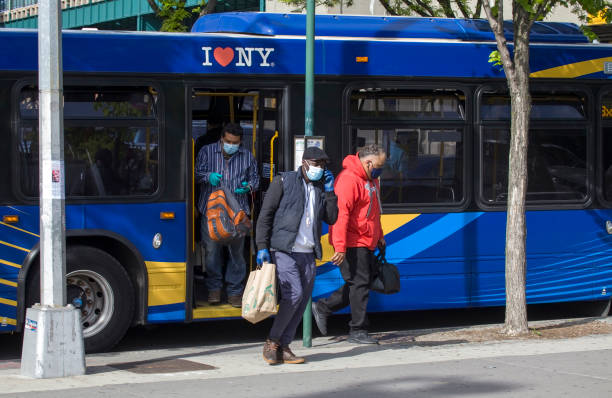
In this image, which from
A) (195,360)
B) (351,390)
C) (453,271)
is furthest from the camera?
(453,271)

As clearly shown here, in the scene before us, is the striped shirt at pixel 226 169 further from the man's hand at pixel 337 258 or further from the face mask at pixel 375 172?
the man's hand at pixel 337 258

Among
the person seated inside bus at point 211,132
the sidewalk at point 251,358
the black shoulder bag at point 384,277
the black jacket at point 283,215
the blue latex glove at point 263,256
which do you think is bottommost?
the sidewalk at point 251,358

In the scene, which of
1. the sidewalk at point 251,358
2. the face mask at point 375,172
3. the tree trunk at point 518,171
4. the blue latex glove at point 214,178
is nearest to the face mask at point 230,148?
the blue latex glove at point 214,178

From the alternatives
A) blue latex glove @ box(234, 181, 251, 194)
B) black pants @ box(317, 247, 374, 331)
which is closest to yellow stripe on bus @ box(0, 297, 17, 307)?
blue latex glove @ box(234, 181, 251, 194)

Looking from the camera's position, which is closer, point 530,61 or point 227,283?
point 227,283

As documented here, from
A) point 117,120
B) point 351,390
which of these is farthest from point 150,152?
point 351,390

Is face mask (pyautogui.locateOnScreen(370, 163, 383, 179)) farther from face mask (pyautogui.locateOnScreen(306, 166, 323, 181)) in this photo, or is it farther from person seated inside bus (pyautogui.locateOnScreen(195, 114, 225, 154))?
person seated inside bus (pyautogui.locateOnScreen(195, 114, 225, 154))

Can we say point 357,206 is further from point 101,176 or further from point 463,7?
point 463,7

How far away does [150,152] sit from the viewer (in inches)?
348

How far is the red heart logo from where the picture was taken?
9.06 metres

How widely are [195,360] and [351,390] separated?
1.89 meters

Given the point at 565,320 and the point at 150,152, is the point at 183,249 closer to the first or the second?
the point at 150,152

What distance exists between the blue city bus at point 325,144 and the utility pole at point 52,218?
1.21 metres

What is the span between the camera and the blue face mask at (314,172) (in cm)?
771
